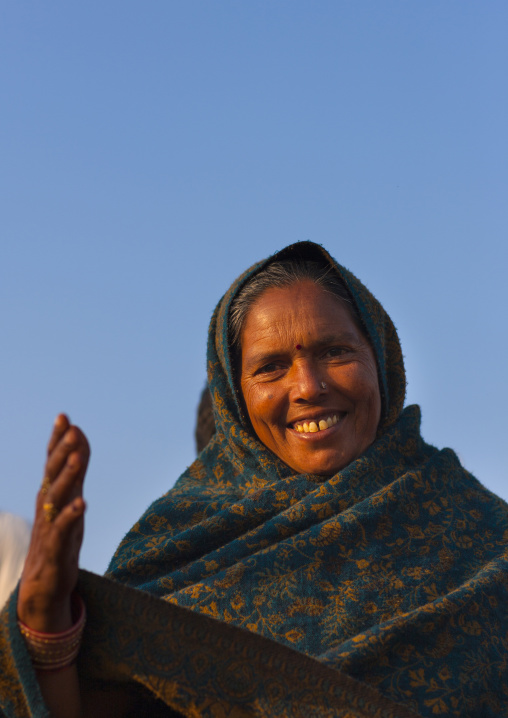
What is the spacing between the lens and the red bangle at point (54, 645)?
271 cm

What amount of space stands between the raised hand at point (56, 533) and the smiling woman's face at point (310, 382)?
5.81 ft

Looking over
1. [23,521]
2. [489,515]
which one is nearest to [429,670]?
[489,515]

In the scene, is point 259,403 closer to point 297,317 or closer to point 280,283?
point 297,317

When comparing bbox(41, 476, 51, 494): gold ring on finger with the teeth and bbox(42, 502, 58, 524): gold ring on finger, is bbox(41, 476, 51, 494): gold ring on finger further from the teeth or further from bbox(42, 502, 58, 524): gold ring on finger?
the teeth

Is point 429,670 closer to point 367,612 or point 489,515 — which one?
point 367,612

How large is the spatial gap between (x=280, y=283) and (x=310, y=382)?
1.85 ft

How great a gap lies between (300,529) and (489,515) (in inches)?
38.0

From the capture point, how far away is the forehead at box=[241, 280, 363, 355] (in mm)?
4328

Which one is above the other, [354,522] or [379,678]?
[354,522]

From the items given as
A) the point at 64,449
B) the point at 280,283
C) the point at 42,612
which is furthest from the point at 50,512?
the point at 280,283

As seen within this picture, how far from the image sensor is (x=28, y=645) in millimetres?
2715

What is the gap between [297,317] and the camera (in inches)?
172

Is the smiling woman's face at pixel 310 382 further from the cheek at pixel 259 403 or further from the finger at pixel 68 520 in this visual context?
the finger at pixel 68 520

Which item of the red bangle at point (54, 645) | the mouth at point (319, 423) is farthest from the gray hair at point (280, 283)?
the red bangle at point (54, 645)
